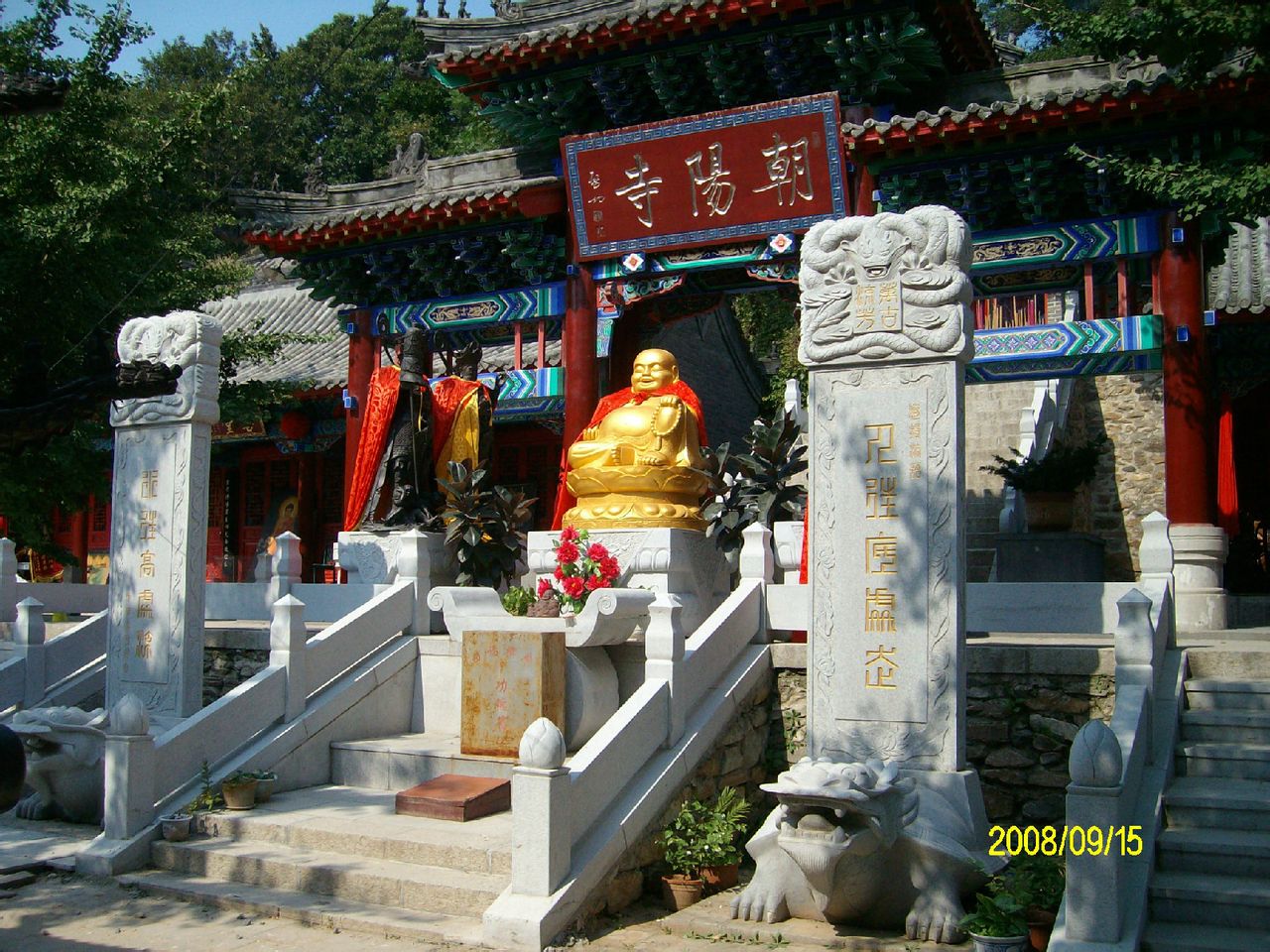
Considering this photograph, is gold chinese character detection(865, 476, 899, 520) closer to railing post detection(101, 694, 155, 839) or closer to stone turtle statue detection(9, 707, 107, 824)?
railing post detection(101, 694, 155, 839)

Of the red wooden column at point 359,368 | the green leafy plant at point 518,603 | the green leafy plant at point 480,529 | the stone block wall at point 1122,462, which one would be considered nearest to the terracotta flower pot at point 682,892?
the green leafy plant at point 518,603

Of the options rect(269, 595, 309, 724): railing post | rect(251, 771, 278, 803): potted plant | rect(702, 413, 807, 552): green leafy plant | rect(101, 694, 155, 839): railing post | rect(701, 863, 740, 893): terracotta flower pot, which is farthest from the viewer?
rect(702, 413, 807, 552): green leafy plant

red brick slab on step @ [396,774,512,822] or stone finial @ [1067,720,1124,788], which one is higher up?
stone finial @ [1067,720,1124,788]

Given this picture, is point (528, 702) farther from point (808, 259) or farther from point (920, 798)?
point (808, 259)

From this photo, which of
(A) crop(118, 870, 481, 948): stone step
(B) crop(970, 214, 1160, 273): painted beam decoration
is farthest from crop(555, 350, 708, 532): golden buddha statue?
(A) crop(118, 870, 481, 948): stone step

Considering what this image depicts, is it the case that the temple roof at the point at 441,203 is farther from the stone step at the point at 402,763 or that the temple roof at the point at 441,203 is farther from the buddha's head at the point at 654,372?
the stone step at the point at 402,763

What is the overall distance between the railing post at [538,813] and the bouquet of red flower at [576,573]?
280 cm

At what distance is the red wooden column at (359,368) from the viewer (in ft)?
48.2

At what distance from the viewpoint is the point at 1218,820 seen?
19.9 ft

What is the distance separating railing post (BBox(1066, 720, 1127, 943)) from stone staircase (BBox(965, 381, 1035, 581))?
835 cm

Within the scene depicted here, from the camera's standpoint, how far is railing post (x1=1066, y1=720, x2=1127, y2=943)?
5070mm

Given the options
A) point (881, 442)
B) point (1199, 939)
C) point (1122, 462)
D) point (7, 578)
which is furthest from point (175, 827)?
point (1122, 462)

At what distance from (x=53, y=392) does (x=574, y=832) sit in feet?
11.1

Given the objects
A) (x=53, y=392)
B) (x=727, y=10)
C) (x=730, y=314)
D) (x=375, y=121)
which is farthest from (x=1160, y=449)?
(x=375, y=121)
